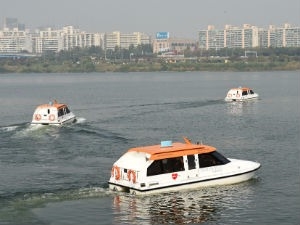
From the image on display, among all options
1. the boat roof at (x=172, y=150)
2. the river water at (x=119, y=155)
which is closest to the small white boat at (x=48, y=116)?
the river water at (x=119, y=155)

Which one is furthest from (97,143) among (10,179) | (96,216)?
(96,216)

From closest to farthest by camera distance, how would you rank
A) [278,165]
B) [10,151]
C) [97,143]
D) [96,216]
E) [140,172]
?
[96,216] < [140,172] < [278,165] < [10,151] < [97,143]

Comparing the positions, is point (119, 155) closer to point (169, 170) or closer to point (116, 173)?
point (116, 173)

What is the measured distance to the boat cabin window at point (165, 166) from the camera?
121 feet

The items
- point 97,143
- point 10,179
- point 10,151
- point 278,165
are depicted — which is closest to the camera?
point 10,179

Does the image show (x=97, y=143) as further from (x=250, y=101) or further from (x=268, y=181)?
(x=250, y=101)

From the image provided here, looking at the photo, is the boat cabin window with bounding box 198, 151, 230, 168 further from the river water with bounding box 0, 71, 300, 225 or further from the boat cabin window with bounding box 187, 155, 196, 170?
the river water with bounding box 0, 71, 300, 225

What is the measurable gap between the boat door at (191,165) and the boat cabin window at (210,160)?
37 cm

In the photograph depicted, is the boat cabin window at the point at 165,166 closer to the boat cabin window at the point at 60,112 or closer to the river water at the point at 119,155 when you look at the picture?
the river water at the point at 119,155

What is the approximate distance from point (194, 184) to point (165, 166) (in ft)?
7.31

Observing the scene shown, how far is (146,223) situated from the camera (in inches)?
1291

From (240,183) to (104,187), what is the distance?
860 centimetres

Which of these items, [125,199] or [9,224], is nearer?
[9,224]

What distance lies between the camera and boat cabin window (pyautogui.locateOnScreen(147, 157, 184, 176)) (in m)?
36.9
